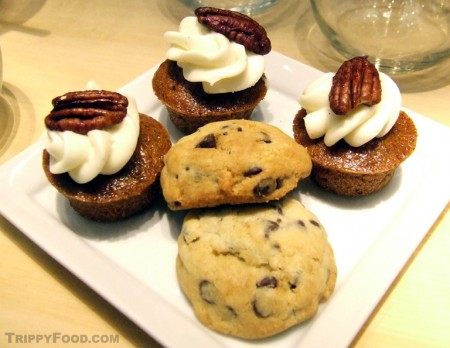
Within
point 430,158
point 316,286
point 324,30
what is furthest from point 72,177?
point 324,30

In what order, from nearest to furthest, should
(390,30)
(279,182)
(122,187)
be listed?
(279,182) < (122,187) < (390,30)

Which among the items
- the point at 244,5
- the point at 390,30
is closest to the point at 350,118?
the point at 390,30

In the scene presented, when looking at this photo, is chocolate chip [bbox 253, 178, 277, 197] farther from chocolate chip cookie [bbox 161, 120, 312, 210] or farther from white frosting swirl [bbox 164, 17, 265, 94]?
white frosting swirl [bbox 164, 17, 265, 94]

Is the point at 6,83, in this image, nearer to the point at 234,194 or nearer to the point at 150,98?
the point at 150,98

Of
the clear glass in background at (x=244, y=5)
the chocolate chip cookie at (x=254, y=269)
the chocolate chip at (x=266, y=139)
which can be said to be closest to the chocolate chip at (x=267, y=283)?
the chocolate chip cookie at (x=254, y=269)

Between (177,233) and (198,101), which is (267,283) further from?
(198,101)

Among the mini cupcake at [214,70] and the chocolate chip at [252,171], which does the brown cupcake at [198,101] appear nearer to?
the mini cupcake at [214,70]
